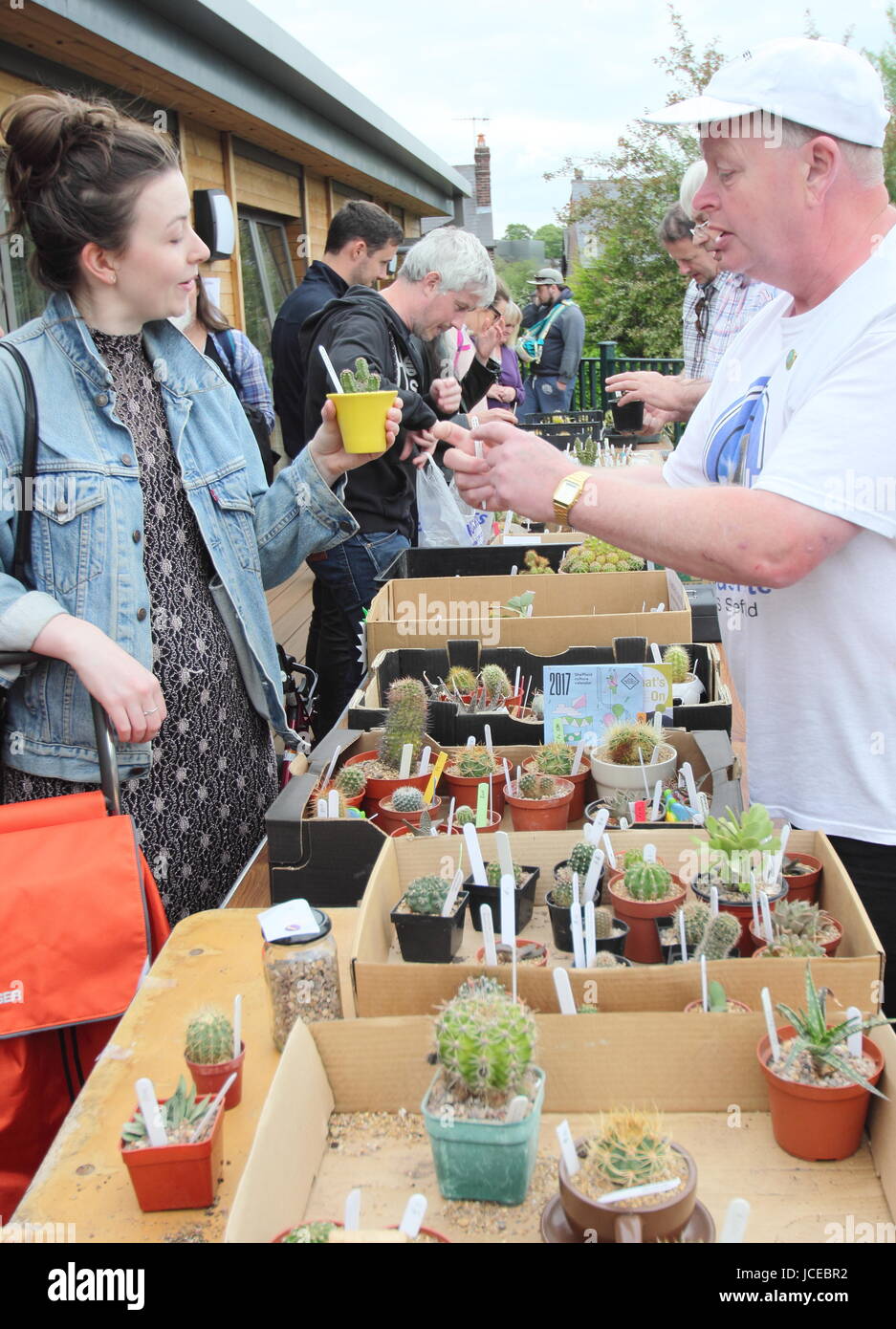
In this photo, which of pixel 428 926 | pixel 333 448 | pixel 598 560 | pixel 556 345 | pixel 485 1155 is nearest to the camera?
pixel 485 1155

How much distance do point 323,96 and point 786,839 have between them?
739 cm

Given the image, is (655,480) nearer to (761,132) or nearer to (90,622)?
(761,132)

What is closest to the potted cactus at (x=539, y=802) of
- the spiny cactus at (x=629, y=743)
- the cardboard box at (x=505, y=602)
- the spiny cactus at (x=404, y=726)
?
the spiny cactus at (x=629, y=743)

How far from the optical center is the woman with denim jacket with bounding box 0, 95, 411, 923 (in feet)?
6.34

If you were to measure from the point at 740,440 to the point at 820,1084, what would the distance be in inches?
43.3

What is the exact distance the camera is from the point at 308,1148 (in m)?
1.26

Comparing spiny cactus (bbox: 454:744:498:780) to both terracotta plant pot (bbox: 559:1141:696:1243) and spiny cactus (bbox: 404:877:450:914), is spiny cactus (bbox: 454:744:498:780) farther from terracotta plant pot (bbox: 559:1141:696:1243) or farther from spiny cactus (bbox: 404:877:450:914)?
terracotta plant pot (bbox: 559:1141:696:1243)

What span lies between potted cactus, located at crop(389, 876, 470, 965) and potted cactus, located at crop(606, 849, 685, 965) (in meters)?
0.25

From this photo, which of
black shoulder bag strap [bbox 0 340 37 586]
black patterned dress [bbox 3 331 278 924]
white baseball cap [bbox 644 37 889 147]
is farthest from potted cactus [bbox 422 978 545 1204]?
white baseball cap [bbox 644 37 889 147]

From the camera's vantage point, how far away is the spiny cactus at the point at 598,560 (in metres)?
3.60

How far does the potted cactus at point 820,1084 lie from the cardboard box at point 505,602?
1793 mm

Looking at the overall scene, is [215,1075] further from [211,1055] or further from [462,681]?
[462,681]

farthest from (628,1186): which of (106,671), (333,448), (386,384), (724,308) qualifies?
(724,308)

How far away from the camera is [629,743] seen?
2229mm
